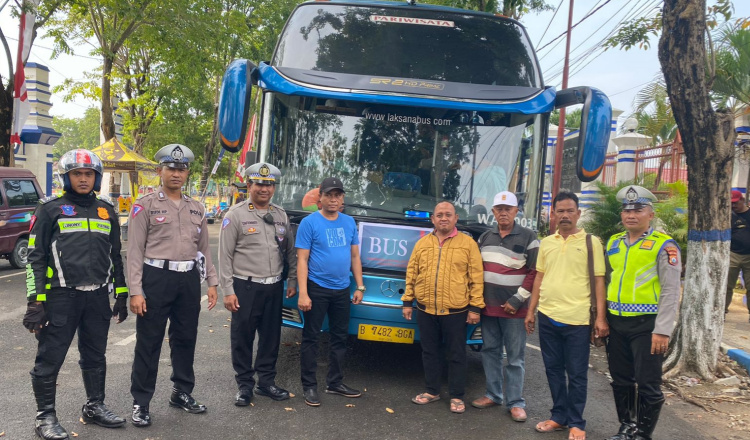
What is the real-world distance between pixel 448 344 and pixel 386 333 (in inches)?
21.4

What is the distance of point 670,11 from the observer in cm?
569

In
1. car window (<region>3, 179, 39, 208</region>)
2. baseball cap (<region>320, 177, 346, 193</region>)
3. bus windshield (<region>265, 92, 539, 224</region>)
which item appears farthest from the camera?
car window (<region>3, 179, 39, 208</region>)

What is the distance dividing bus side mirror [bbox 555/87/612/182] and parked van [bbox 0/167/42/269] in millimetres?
10086

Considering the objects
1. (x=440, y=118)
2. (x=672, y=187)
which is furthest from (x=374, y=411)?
(x=672, y=187)

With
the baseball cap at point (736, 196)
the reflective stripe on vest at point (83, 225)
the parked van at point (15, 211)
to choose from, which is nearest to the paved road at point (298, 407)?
the reflective stripe on vest at point (83, 225)

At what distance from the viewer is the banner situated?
509 centimetres

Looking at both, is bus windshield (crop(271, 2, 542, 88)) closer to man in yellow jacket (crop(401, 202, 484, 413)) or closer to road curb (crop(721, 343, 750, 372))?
man in yellow jacket (crop(401, 202, 484, 413))

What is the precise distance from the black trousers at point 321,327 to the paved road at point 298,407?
0.23 meters

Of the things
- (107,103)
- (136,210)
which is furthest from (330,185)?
(107,103)

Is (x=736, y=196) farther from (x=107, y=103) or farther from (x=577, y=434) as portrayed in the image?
(x=107, y=103)

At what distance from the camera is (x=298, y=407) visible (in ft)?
15.4

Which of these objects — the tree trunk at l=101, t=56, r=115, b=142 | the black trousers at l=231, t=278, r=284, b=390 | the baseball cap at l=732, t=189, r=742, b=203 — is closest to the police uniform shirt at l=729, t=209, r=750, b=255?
the baseball cap at l=732, t=189, r=742, b=203

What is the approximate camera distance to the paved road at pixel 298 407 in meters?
4.18

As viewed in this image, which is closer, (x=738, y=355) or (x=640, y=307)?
(x=640, y=307)
